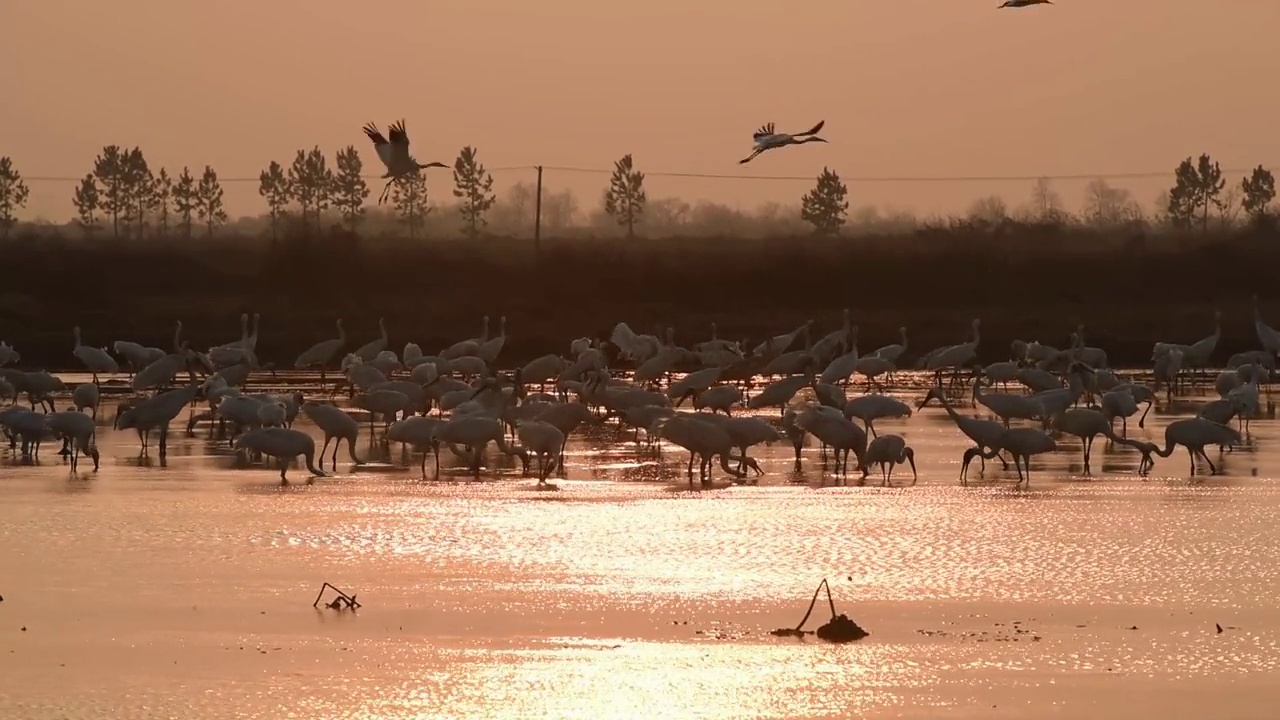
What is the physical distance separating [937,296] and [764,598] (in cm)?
5153

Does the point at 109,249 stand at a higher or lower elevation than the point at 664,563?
higher

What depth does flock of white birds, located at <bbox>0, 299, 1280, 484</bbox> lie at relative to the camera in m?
19.4

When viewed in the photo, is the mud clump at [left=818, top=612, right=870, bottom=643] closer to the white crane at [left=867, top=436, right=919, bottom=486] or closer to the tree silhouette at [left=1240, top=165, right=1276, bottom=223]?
the white crane at [left=867, top=436, right=919, bottom=486]

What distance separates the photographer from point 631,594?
12516 mm

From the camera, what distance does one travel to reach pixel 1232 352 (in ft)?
145

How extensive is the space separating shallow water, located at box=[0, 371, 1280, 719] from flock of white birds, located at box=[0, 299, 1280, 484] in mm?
510

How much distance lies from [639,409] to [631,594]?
31.8ft

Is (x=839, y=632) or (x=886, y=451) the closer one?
(x=839, y=632)

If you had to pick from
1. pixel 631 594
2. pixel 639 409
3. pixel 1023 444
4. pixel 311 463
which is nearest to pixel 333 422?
pixel 311 463

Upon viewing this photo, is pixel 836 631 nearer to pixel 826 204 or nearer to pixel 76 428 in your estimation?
pixel 76 428

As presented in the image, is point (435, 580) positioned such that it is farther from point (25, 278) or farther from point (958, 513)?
point (25, 278)

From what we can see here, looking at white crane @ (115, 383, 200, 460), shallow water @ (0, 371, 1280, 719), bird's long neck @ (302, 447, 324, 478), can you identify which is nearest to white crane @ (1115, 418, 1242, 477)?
shallow water @ (0, 371, 1280, 719)

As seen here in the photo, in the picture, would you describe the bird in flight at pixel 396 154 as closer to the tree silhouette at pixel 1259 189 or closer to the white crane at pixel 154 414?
the white crane at pixel 154 414

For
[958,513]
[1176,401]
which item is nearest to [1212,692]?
[958,513]
